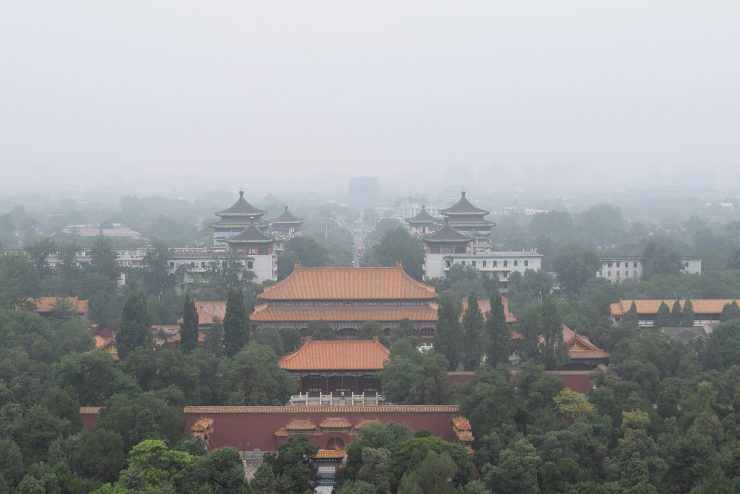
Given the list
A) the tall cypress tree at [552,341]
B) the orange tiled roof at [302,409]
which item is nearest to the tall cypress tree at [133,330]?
the orange tiled roof at [302,409]

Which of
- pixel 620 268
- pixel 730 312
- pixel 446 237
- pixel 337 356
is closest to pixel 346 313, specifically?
pixel 337 356

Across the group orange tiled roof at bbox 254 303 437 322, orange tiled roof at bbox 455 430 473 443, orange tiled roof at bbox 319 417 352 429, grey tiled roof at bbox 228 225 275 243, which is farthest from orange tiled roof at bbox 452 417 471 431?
grey tiled roof at bbox 228 225 275 243

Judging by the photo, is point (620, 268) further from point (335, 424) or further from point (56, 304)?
point (335, 424)

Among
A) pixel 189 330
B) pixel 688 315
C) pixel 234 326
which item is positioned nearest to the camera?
pixel 189 330

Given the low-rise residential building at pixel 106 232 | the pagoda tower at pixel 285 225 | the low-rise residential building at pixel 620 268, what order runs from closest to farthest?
the low-rise residential building at pixel 620 268 < the pagoda tower at pixel 285 225 < the low-rise residential building at pixel 106 232

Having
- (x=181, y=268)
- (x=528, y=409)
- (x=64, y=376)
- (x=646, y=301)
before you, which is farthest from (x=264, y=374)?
(x=181, y=268)

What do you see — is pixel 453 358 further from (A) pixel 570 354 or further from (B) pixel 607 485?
(B) pixel 607 485

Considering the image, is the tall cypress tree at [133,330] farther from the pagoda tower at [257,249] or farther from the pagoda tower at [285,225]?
the pagoda tower at [285,225]
